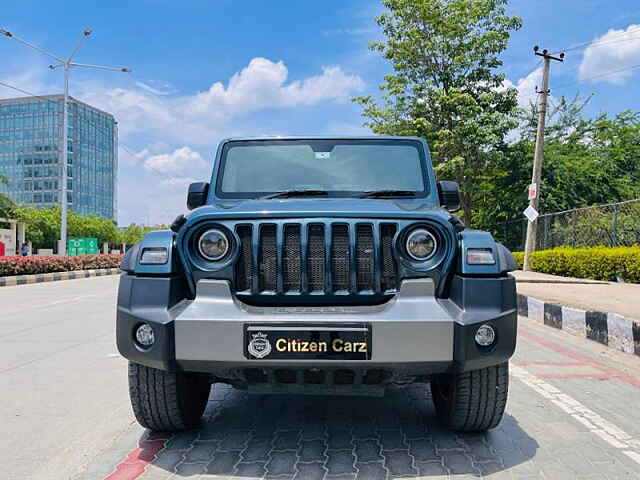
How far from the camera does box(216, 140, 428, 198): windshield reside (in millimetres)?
4046

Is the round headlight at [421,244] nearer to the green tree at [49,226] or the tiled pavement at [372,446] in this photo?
the tiled pavement at [372,446]

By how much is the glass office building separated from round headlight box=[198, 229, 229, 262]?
4225 inches

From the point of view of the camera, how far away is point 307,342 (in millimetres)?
2785

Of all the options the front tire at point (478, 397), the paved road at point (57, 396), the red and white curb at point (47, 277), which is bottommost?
the red and white curb at point (47, 277)

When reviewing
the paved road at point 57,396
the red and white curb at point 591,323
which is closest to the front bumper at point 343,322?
the paved road at point 57,396

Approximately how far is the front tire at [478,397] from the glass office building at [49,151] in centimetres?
10778

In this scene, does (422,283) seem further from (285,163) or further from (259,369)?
(285,163)

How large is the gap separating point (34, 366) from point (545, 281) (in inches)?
520

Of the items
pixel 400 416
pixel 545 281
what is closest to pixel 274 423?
pixel 400 416

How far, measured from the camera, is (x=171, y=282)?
2980mm

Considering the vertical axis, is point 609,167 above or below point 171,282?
above

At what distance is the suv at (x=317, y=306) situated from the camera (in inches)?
110

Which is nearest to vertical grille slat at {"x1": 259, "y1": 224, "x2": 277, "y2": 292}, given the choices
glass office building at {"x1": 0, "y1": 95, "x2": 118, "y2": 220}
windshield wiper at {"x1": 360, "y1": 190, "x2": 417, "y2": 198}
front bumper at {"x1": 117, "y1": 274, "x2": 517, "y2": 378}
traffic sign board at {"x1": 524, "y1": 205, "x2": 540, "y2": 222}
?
front bumper at {"x1": 117, "y1": 274, "x2": 517, "y2": 378}

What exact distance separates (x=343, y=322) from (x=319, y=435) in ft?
3.25
